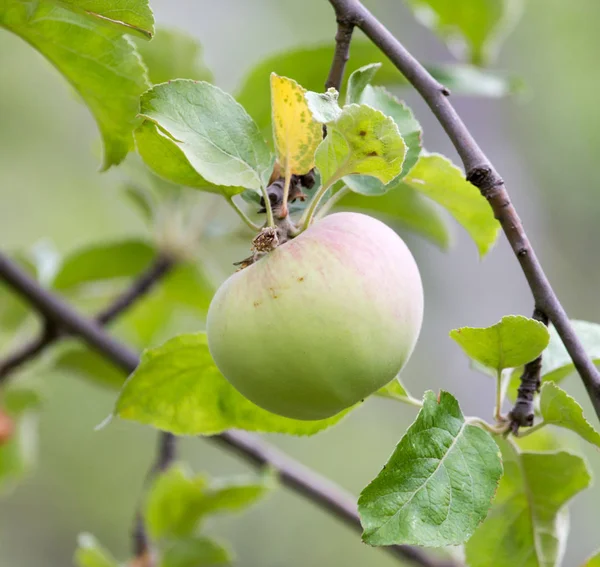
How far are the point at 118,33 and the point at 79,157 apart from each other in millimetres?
2830

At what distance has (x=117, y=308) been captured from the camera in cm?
91

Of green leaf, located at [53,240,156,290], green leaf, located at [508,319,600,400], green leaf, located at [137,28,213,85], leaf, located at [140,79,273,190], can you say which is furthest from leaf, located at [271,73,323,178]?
green leaf, located at [53,240,156,290]

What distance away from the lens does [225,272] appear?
2.76m

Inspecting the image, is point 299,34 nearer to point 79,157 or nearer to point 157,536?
point 79,157

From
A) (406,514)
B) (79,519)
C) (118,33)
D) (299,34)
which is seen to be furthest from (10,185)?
(406,514)

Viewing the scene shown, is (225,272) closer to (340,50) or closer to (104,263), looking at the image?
(104,263)

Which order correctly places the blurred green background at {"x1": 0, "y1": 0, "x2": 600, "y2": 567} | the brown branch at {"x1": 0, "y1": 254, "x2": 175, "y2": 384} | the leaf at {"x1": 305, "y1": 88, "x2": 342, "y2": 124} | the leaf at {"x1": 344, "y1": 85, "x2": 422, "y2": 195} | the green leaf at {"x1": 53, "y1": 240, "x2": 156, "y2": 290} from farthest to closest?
the blurred green background at {"x1": 0, "y1": 0, "x2": 600, "y2": 567}
the green leaf at {"x1": 53, "y1": 240, "x2": 156, "y2": 290}
the brown branch at {"x1": 0, "y1": 254, "x2": 175, "y2": 384}
the leaf at {"x1": 344, "y1": 85, "x2": 422, "y2": 195}
the leaf at {"x1": 305, "y1": 88, "x2": 342, "y2": 124}

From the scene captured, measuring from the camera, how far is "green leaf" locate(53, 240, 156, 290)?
3.25ft

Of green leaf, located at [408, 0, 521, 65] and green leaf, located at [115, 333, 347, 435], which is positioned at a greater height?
green leaf, located at [408, 0, 521, 65]

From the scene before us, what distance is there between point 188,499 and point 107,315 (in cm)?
23

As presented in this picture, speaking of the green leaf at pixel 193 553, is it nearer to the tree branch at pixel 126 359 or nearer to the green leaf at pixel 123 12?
the tree branch at pixel 126 359

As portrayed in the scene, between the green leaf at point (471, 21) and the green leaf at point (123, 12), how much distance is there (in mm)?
483

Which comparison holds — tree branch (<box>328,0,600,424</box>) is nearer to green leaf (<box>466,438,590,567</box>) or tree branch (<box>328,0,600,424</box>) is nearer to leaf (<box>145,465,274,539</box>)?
green leaf (<box>466,438,590,567</box>)

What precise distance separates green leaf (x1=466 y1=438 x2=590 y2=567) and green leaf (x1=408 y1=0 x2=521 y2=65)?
0.49m
